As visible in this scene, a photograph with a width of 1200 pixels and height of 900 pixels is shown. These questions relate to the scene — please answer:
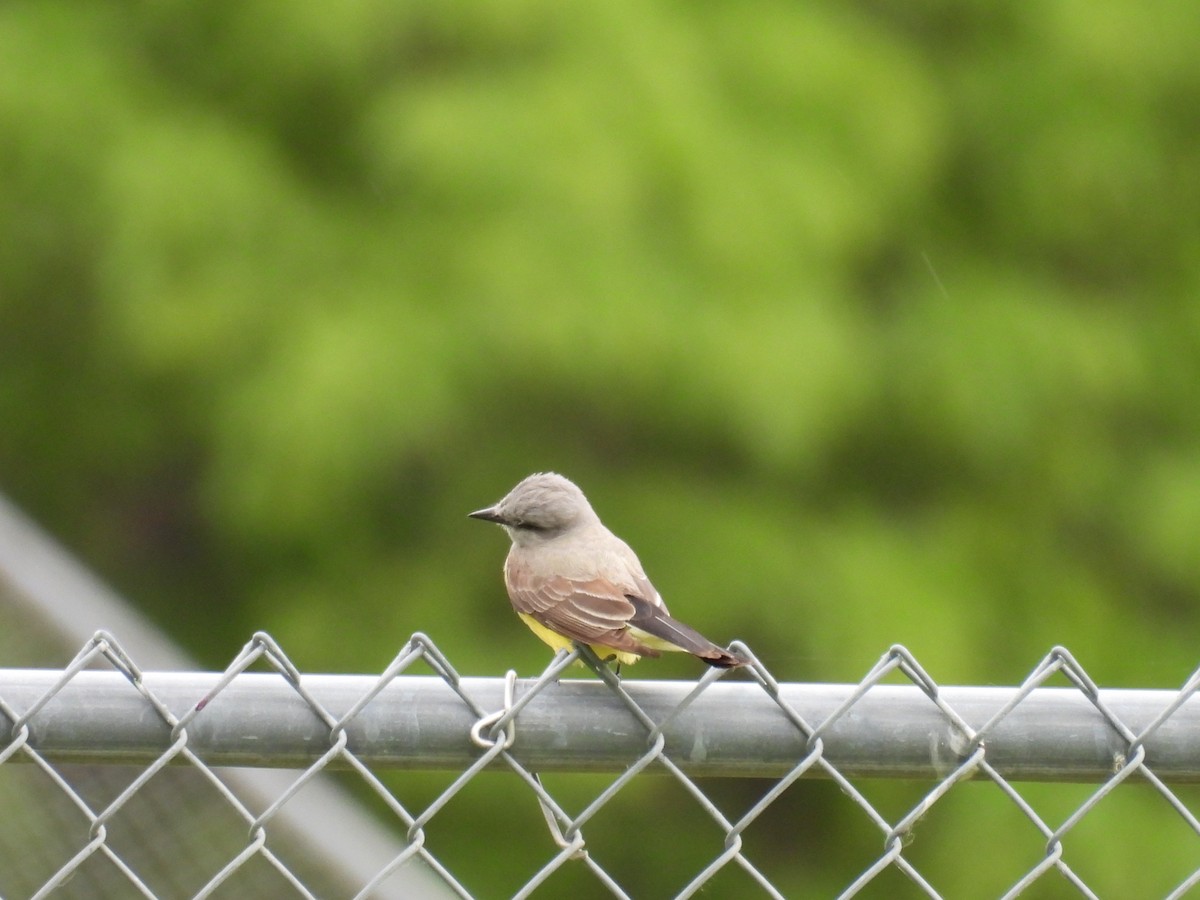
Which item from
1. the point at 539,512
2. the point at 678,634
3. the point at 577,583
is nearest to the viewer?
the point at 678,634

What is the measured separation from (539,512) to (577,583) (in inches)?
24.4

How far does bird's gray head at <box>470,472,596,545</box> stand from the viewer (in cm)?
414

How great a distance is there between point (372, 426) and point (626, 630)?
325cm

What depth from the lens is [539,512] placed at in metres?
4.15

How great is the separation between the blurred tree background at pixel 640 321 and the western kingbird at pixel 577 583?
2.04 metres

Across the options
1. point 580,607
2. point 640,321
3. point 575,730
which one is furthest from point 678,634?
point 640,321

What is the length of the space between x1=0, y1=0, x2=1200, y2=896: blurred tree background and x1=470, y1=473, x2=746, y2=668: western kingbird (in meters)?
2.04

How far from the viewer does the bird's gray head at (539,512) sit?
4145mm

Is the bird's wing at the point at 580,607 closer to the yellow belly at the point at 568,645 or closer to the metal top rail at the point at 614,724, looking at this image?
the yellow belly at the point at 568,645

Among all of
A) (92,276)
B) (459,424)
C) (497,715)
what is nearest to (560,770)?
(497,715)

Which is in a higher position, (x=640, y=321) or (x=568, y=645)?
(x=640, y=321)

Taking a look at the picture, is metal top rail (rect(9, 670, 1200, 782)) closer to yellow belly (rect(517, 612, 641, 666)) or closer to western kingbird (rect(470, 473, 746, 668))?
western kingbird (rect(470, 473, 746, 668))

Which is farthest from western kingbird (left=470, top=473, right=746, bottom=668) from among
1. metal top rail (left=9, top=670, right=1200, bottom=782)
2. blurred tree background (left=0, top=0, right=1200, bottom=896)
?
blurred tree background (left=0, top=0, right=1200, bottom=896)

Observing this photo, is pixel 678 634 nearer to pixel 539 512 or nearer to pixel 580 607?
Answer: pixel 580 607
